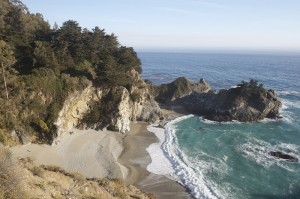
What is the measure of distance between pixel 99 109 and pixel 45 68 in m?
10.0

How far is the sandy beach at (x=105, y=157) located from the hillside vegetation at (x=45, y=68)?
Result: 2.44 m

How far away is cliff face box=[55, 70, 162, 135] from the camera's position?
45.9 metres

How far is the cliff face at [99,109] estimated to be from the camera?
151 feet

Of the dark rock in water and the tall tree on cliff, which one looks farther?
the dark rock in water

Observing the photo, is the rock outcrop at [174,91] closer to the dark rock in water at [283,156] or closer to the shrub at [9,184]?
the dark rock in water at [283,156]

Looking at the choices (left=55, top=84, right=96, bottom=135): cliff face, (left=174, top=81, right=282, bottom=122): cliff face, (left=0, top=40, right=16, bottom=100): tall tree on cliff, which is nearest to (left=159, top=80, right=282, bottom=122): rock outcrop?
(left=174, top=81, right=282, bottom=122): cliff face

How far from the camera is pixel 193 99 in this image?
7200 cm

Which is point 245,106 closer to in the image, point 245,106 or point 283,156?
point 245,106

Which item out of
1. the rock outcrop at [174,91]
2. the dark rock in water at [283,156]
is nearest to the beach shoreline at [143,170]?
the dark rock in water at [283,156]

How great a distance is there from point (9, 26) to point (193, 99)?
3866 centimetres

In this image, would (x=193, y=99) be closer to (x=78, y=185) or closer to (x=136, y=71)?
(x=136, y=71)

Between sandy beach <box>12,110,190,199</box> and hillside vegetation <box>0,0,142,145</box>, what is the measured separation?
96.1 inches

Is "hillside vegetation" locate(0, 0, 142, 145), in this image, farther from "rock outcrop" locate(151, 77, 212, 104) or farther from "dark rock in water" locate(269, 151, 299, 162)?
"dark rock in water" locate(269, 151, 299, 162)

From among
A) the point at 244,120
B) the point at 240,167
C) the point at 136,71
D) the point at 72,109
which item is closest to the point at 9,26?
the point at 72,109
